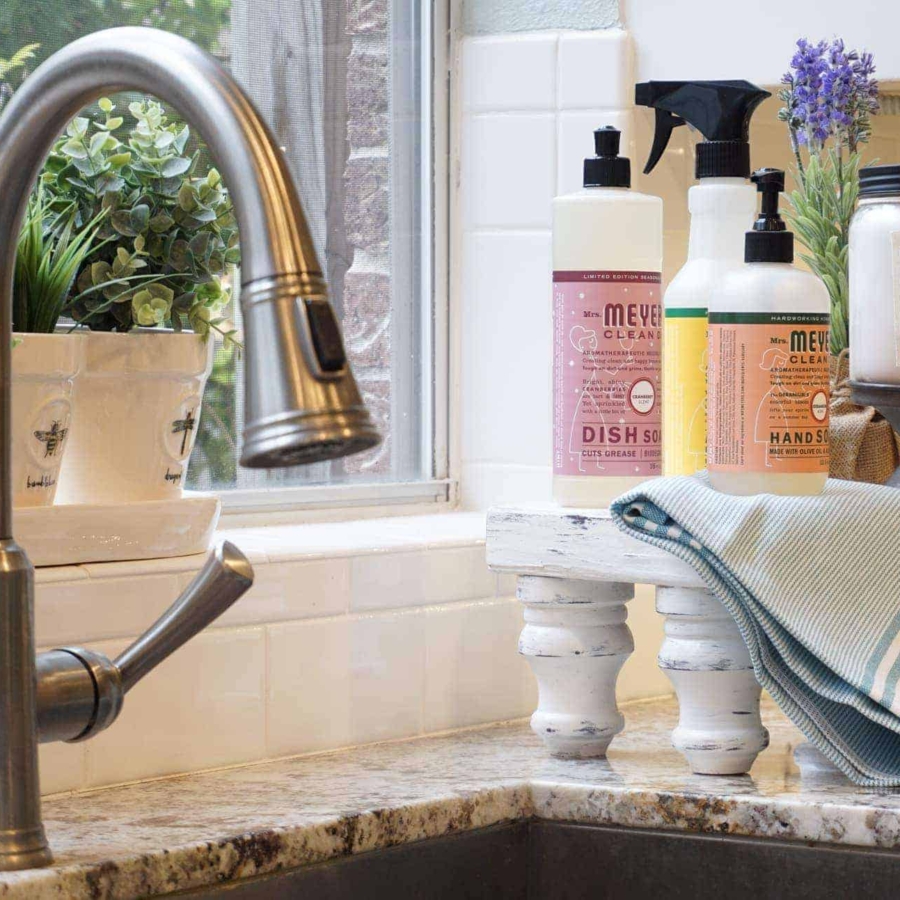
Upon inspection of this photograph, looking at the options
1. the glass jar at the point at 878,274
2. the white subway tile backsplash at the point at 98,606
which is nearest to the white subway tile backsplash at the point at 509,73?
the glass jar at the point at 878,274

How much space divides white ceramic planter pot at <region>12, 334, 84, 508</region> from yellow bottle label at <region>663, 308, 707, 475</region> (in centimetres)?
42

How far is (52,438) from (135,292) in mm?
116

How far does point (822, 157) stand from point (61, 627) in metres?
0.67

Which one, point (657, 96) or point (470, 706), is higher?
point (657, 96)

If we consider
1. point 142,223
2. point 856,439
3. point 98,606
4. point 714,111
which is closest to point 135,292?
point 142,223

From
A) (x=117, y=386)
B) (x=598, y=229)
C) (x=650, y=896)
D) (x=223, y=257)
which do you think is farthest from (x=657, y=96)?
(x=650, y=896)

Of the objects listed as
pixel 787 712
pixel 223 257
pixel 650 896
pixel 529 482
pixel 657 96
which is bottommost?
pixel 650 896

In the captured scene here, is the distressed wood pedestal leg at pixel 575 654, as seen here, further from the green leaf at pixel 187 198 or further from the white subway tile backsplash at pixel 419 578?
the green leaf at pixel 187 198

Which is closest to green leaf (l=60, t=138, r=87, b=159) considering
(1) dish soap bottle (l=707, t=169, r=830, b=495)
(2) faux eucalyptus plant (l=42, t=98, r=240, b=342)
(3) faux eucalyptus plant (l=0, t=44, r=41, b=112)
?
(2) faux eucalyptus plant (l=42, t=98, r=240, b=342)

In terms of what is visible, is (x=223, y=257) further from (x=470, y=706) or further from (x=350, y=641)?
(x=470, y=706)

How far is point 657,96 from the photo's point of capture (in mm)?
1139

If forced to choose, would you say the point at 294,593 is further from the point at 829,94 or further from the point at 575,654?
the point at 829,94

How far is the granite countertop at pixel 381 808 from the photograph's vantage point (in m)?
0.89

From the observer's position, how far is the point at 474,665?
1262 millimetres
